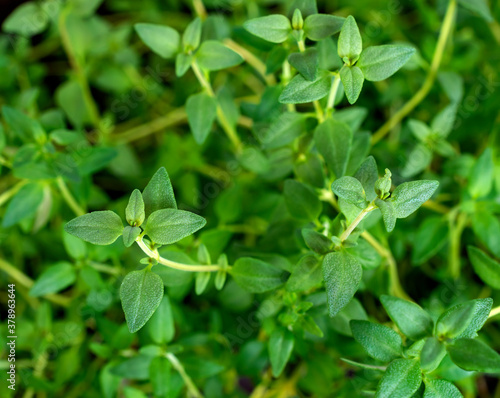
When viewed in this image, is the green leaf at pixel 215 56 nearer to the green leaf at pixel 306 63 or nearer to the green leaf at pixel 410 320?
the green leaf at pixel 306 63

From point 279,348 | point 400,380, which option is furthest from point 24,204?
point 400,380

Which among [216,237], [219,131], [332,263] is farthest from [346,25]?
[219,131]

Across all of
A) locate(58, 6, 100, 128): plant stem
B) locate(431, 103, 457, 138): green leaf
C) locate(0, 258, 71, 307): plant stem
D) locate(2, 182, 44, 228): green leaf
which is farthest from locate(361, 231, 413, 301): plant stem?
locate(58, 6, 100, 128): plant stem

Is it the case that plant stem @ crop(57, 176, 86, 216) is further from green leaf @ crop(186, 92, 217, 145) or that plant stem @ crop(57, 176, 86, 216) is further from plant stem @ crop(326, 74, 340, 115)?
plant stem @ crop(326, 74, 340, 115)

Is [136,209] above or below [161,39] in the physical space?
below

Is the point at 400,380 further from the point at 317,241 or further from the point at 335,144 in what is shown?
the point at 335,144
